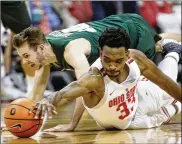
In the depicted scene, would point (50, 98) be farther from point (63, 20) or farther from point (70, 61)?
point (63, 20)

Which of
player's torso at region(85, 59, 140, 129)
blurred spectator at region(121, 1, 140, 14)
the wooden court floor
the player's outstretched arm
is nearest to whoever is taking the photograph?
the wooden court floor

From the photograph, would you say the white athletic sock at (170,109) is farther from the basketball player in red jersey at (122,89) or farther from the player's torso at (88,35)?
the player's torso at (88,35)

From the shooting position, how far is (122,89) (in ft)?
14.0

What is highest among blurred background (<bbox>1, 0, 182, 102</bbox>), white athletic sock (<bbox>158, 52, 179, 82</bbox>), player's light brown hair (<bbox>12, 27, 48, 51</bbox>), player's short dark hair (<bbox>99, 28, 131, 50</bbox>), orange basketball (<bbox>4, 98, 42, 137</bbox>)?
player's short dark hair (<bbox>99, 28, 131, 50</bbox>)

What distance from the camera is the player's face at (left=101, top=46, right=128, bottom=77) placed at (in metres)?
3.91

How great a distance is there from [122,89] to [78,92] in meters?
0.52

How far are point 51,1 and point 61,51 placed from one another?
3840 mm

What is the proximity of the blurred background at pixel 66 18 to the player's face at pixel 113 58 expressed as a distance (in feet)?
13.3

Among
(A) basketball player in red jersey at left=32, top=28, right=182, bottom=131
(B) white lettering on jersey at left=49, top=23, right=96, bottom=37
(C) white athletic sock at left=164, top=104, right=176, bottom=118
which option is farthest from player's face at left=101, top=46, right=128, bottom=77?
(C) white athletic sock at left=164, top=104, right=176, bottom=118

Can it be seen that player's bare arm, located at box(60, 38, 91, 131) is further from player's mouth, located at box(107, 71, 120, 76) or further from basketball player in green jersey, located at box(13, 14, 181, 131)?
player's mouth, located at box(107, 71, 120, 76)

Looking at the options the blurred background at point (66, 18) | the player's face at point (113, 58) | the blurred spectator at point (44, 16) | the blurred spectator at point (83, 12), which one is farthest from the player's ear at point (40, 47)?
the blurred spectator at point (83, 12)

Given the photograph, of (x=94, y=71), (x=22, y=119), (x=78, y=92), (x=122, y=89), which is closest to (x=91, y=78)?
(x=94, y=71)

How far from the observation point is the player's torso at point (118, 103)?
13.8 ft

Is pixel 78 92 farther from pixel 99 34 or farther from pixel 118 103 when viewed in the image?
pixel 99 34
